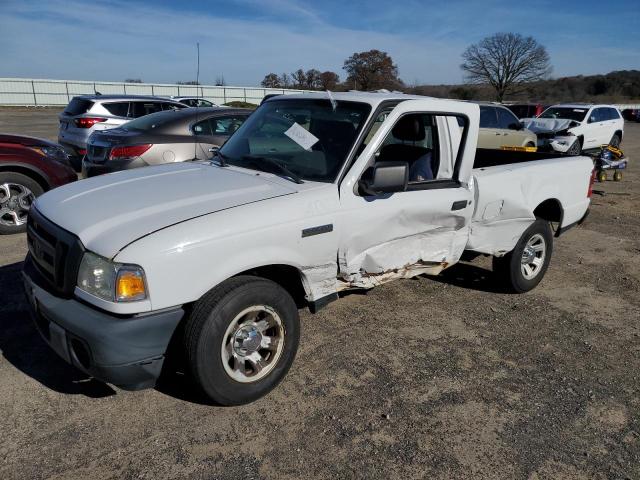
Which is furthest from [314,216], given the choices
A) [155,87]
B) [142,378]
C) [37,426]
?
[155,87]

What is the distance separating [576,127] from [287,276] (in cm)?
1600

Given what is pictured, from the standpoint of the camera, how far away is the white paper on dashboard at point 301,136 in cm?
368

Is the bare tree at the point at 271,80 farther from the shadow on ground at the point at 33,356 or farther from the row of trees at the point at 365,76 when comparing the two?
the shadow on ground at the point at 33,356

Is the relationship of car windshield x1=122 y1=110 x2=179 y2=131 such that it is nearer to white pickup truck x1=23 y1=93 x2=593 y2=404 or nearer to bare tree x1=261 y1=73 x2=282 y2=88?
white pickup truck x1=23 y1=93 x2=593 y2=404

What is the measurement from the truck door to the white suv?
1228 cm

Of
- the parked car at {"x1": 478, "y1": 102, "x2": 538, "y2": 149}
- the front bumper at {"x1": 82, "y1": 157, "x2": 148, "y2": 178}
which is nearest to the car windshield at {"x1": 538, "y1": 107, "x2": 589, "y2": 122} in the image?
the parked car at {"x1": 478, "y1": 102, "x2": 538, "y2": 149}

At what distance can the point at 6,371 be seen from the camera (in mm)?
3424

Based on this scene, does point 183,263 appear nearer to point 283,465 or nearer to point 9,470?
point 283,465

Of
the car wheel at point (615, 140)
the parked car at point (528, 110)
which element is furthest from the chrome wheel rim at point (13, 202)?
the parked car at point (528, 110)

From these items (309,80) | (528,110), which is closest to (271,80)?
(309,80)

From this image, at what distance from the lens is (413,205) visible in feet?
12.3

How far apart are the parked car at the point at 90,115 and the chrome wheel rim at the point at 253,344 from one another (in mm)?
8168

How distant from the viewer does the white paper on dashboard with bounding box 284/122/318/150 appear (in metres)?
3.68

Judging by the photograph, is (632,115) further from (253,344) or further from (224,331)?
(224,331)
